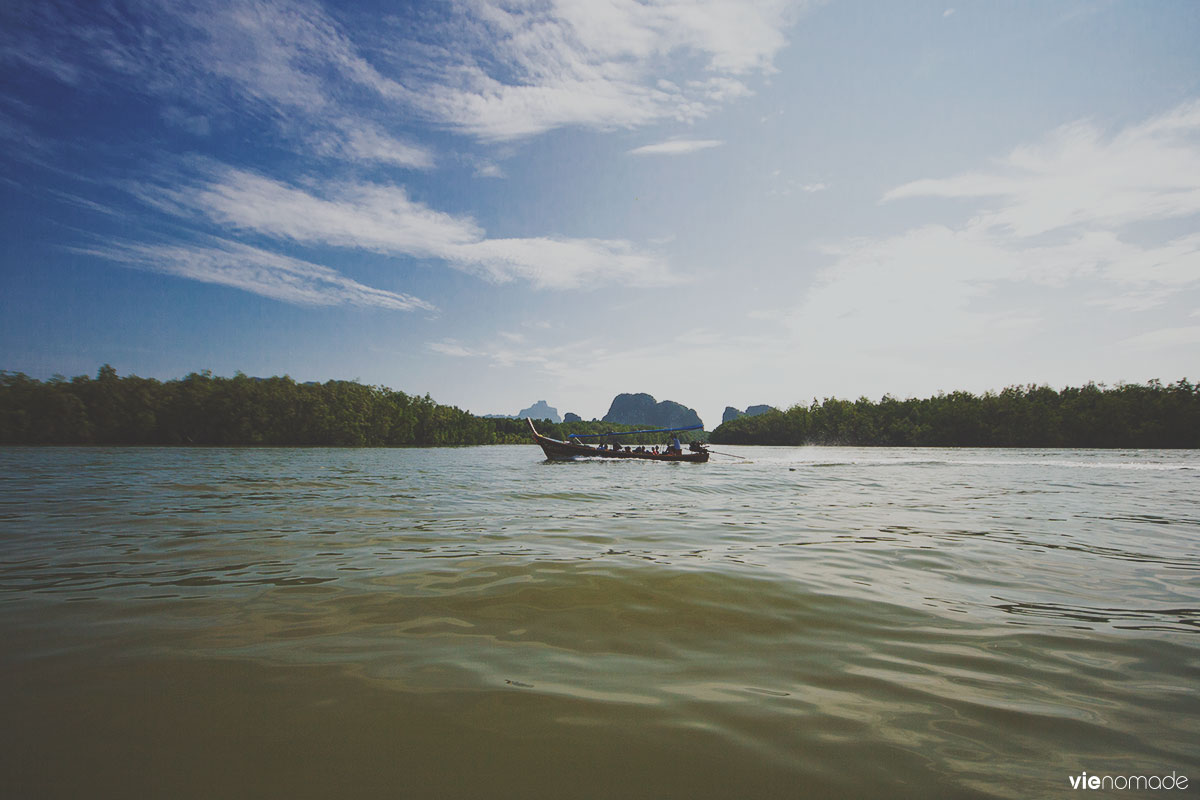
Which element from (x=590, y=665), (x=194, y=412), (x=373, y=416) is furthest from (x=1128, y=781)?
(x=373, y=416)

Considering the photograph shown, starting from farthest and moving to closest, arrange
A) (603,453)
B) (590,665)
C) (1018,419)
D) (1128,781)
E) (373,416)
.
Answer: (373,416) → (1018,419) → (603,453) → (590,665) → (1128,781)

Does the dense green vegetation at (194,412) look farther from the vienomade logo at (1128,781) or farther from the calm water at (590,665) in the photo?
the vienomade logo at (1128,781)

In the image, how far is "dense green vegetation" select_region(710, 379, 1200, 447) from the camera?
76.1 meters

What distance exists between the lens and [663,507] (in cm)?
1127

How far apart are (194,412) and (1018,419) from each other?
14280cm

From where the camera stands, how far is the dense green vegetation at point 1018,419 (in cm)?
7606

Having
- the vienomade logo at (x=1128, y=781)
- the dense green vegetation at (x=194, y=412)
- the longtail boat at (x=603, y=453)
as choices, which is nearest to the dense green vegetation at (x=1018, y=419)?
the longtail boat at (x=603, y=453)

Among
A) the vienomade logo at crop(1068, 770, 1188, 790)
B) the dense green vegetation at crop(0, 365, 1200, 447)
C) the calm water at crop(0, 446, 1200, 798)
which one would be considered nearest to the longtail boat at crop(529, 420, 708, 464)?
the calm water at crop(0, 446, 1200, 798)

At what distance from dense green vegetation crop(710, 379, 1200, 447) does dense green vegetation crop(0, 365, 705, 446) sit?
104921 millimetres

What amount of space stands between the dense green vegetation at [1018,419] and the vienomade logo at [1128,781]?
112696 millimetres

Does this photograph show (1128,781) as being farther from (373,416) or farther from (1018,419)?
(1018,419)

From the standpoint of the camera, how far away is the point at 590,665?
3.17 meters

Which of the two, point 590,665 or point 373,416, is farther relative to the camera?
point 373,416

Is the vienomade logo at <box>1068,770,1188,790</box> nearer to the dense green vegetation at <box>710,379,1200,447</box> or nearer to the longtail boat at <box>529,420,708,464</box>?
the longtail boat at <box>529,420,708,464</box>
